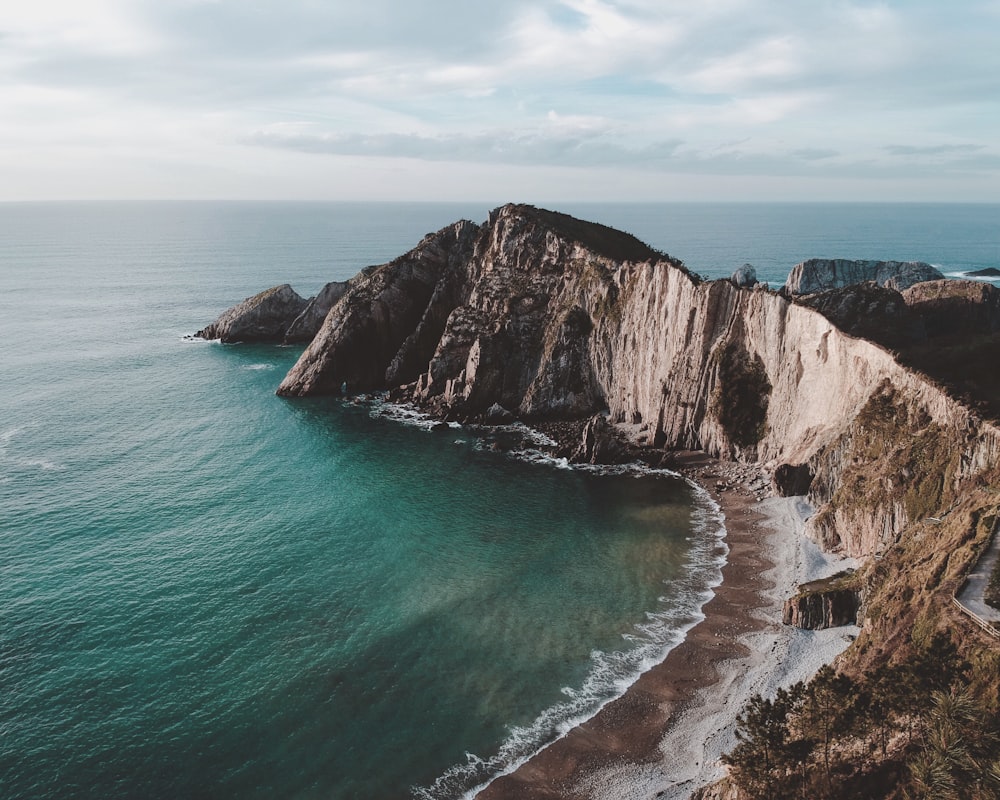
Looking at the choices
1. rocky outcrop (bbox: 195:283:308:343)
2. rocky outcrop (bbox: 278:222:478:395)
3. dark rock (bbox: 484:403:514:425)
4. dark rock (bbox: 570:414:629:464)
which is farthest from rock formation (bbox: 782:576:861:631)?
rocky outcrop (bbox: 195:283:308:343)

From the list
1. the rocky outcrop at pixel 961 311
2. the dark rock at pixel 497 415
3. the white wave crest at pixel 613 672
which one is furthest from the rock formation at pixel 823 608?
the rocky outcrop at pixel 961 311

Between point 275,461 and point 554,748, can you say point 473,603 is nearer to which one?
point 554,748

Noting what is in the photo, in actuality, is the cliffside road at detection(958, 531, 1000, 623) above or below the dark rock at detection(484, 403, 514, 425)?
above

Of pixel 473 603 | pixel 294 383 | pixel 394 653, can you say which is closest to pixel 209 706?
pixel 394 653

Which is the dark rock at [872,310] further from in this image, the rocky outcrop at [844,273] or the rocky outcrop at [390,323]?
the rocky outcrop at [844,273]

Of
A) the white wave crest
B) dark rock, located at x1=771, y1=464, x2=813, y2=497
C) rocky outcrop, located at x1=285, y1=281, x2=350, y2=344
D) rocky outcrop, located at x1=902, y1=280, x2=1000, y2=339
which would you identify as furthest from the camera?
rocky outcrop, located at x1=285, y1=281, x2=350, y2=344

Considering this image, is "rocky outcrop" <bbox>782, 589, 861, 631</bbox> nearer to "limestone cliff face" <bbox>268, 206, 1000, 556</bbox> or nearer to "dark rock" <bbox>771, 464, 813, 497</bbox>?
"limestone cliff face" <bbox>268, 206, 1000, 556</bbox>
